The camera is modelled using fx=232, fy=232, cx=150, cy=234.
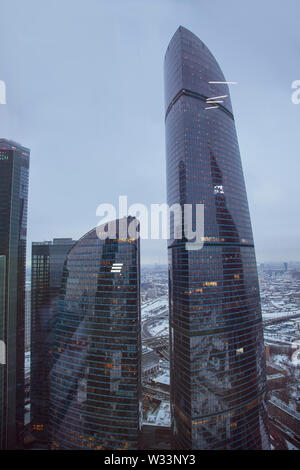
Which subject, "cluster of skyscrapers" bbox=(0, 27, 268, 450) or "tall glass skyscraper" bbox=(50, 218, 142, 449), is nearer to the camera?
"tall glass skyscraper" bbox=(50, 218, 142, 449)

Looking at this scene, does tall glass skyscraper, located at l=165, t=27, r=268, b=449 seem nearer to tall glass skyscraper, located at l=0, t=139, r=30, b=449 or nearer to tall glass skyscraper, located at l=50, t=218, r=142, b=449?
tall glass skyscraper, located at l=50, t=218, r=142, b=449

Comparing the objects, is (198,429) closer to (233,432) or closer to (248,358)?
(233,432)

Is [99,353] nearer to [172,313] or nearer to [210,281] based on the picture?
[172,313]

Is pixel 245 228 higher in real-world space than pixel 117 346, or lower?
higher

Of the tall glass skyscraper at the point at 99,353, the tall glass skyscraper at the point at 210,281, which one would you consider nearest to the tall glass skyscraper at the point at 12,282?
the tall glass skyscraper at the point at 99,353

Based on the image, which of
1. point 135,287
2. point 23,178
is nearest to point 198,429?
point 135,287

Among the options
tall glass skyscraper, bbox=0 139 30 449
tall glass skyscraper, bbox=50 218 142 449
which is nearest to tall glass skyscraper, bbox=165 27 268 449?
tall glass skyscraper, bbox=50 218 142 449

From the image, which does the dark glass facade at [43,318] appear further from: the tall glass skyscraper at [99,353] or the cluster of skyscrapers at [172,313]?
the tall glass skyscraper at [99,353]
